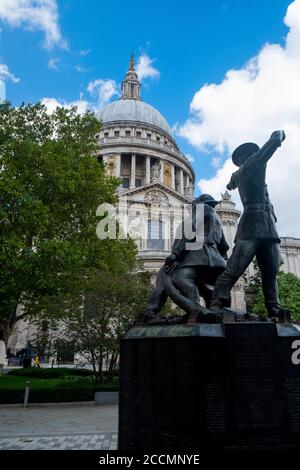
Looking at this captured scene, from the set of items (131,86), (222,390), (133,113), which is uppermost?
(131,86)

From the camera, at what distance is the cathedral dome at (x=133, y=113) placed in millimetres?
77562

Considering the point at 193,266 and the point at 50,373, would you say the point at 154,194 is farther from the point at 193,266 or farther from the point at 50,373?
the point at 193,266

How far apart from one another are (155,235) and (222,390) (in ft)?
156

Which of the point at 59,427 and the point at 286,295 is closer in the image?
the point at 59,427

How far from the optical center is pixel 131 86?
298 feet

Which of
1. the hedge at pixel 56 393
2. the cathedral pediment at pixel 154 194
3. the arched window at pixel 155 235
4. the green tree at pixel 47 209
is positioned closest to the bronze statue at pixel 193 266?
the hedge at pixel 56 393

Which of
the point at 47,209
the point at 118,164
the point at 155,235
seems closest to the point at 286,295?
the point at 155,235

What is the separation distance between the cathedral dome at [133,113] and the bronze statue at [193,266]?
72.8 m

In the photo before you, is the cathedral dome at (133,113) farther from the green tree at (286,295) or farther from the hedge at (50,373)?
the hedge at (50,373)

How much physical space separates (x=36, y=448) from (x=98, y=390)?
28.2ft

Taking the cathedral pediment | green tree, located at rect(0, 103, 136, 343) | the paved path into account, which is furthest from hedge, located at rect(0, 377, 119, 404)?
the cathedral pediment

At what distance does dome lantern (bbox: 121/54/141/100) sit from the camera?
88887 mm

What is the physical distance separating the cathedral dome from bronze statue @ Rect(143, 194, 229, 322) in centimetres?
7282

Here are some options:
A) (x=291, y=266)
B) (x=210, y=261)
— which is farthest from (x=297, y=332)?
(x=291, y=266)
